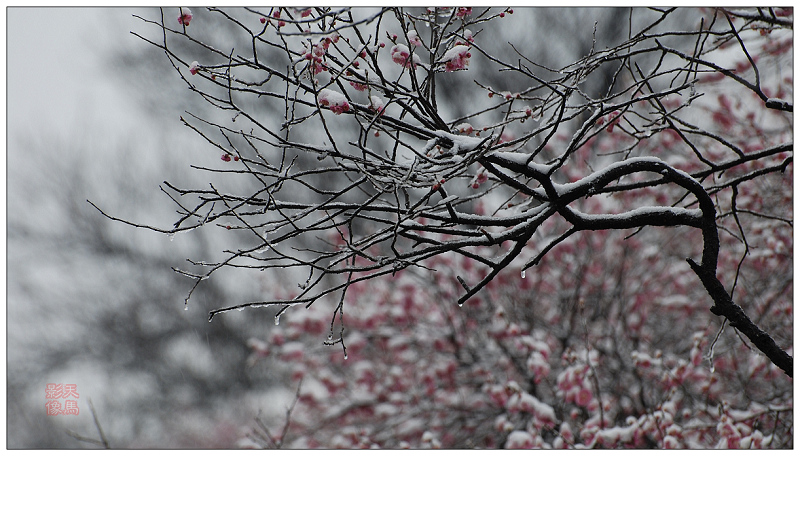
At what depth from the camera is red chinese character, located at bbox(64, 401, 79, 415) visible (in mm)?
2904

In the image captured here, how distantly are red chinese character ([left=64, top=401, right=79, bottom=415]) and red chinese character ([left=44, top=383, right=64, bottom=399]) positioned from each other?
0.25 ft

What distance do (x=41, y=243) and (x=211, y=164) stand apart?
5.62 feet

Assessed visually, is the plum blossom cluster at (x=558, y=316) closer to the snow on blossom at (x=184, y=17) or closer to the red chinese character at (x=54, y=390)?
the red chinese character at (x=54, y=390)

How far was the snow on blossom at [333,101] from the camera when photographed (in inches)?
53.8

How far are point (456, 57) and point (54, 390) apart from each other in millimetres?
2773

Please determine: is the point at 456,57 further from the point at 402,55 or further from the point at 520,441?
the point at 520,441

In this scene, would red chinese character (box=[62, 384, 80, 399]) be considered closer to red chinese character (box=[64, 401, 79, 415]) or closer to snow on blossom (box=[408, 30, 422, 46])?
red chinese character (box=[64, 401, 79, 415])

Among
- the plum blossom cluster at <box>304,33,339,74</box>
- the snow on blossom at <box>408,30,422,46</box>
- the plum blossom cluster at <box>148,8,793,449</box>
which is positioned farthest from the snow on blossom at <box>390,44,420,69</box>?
the plum blossom cluster at <box>148,8,793,449</box>

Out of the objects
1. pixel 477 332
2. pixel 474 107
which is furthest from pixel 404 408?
pixel 474 107

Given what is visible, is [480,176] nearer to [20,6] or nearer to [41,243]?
[20,6]

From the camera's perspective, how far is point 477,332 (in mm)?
3654

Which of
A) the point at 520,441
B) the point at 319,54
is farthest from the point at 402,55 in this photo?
the point at 520,441

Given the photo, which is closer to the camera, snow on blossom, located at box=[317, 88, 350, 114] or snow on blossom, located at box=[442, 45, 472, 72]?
snow on blossom, located at box=[317, 88, 350, 114]

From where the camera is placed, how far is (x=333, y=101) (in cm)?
137
